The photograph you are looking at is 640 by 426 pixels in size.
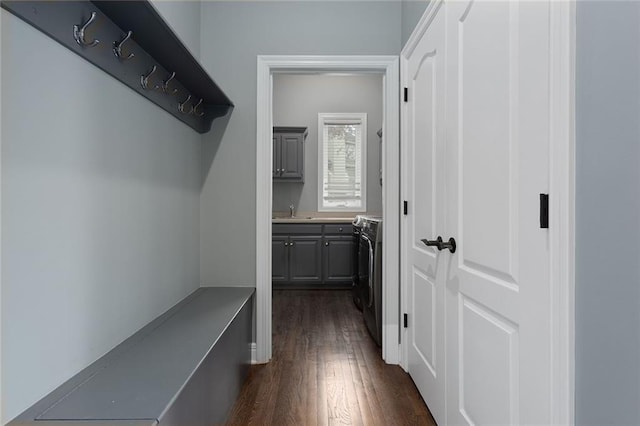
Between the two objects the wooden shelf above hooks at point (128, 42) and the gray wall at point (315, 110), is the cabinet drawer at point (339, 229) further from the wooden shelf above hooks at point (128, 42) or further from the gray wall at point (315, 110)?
the wooden shelf above hooks at point (128, 42)

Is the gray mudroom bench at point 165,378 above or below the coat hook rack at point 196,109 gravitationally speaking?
below

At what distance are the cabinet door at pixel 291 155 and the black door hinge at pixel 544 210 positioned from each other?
4.38m

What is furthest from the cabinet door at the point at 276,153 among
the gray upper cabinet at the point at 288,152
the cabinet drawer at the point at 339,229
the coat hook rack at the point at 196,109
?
the coat hook rack at the point at 196,109

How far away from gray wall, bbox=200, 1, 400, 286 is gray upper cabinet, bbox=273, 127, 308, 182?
8.35ft

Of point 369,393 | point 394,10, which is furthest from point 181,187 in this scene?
point 394,10

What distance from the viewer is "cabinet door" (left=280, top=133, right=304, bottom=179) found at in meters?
5.23

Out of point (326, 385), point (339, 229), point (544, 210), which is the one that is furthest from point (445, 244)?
point (339, 229)

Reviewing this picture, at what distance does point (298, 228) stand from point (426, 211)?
2949mm

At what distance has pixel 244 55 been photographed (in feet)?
8.69

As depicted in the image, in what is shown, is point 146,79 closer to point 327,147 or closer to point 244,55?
point 244,55

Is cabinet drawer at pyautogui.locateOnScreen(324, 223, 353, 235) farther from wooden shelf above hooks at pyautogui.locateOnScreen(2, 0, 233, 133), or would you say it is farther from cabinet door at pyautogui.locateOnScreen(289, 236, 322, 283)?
wooden shelf above hooks at pyautogui.locateOnScreen(2, 0, 233, 133)

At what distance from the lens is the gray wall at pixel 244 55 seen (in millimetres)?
2633

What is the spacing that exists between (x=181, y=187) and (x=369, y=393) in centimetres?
159

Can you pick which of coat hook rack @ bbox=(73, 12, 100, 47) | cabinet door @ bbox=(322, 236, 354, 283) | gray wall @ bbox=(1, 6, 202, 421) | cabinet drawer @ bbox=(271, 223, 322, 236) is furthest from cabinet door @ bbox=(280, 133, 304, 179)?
coat hook rack @ bbox=(73, 12, 100, 47)
